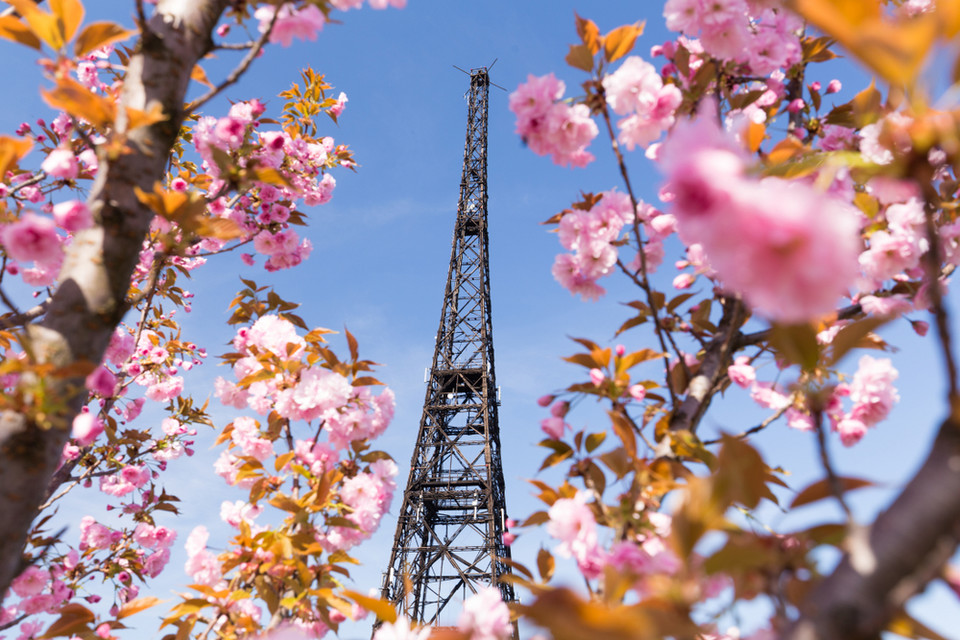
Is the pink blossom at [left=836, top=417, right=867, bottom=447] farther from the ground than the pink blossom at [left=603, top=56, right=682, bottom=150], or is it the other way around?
the pink blossom at [left=603, top=56, right=682, bottom=150]

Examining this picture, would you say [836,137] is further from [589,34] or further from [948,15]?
[948,15]

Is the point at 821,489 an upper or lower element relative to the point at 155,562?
lower

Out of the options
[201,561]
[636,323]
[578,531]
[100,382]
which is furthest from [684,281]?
[201,561]

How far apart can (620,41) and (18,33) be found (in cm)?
122

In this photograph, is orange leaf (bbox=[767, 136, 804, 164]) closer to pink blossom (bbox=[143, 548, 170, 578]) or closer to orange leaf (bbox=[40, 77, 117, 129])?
orange leaf (bbox=[40, 77, 117, 129])

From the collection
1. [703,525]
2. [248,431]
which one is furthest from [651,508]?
[248,431]

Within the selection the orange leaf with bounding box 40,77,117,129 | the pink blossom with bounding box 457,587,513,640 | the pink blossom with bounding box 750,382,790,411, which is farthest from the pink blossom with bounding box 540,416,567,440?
the orange leaf with bounding box 40,77,117,129

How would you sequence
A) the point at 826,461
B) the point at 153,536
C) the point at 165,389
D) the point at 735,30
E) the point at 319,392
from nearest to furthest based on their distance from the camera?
the point at 826,461 → the point at 735,30 → the point at 319,392 → the point at 153,536 → the point at 165,389

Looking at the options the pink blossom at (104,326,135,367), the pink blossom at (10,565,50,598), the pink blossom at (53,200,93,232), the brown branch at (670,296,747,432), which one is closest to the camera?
the pink blossom at (53,200,93,232)

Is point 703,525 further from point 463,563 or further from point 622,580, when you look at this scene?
point 463,563

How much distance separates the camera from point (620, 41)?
3.98ft

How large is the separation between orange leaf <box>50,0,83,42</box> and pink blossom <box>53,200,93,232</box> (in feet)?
1.07

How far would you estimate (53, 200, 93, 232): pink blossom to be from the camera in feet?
3.50

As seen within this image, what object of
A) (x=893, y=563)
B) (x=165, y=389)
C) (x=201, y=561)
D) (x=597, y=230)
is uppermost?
(x=165, y=389)
